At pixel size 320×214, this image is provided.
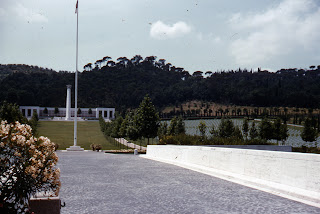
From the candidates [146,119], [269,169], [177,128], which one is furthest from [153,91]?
[269,169]

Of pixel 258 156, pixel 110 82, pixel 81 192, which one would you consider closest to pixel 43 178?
pixel 81 192

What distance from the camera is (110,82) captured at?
192625 millimetres

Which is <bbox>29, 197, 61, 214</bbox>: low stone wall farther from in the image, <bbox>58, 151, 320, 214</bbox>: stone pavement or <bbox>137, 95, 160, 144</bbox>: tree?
<bbox>137, 95, 160, 144</bbox>: tree

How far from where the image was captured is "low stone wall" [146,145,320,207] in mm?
9050

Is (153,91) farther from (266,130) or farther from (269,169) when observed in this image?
(269,169)

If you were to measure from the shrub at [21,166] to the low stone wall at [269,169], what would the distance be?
21.8 feet

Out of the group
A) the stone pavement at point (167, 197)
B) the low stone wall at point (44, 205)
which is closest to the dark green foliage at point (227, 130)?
the stone pavement at point (167, 197)

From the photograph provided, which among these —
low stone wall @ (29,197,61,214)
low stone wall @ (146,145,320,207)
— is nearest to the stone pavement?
low stone wall @ (146,145,320,207)

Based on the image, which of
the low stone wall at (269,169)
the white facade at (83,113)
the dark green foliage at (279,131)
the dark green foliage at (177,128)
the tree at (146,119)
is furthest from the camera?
the white facade at (83,113)

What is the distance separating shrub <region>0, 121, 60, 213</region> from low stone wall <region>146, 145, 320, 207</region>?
665cm

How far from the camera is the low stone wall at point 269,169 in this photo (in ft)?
29.7

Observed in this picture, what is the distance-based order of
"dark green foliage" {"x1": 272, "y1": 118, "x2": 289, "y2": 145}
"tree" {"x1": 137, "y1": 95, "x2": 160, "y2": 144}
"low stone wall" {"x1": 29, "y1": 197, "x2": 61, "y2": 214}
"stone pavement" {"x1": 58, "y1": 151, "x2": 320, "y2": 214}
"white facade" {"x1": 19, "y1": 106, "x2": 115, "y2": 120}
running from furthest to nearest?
"white facade" {"x1": 19, "y1": 106, "x2": 115, "y2": 120}, "dark green foliage" {"x1": 272, "y1": 118, "x2": 289, "y2": 145}, "tree" {"x1": 137, "y1": 95, "x2": 160, "y2": 144}, "stone pavement" {"x1": 58, "y1": 151, "x2": 320, "y2": 214}, "low stone wall" {"x1": 29, "y1": 197, "x2": 61, "y2": 214}

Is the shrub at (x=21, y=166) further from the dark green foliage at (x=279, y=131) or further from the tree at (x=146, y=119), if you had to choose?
the dark green foliage at (x=279, y=131)

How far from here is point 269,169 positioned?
36.5 feet
